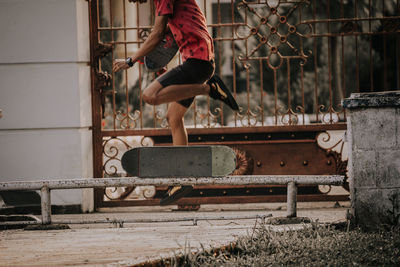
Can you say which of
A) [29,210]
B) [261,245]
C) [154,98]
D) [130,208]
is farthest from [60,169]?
[261,245]

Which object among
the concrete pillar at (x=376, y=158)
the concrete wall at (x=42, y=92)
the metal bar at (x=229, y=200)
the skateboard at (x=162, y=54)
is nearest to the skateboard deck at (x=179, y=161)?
the skateboard at (x=162, y=54)

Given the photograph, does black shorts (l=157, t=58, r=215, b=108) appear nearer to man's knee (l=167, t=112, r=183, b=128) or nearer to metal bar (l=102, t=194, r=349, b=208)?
man's knee (l=167, t=112, r=183, b=128)

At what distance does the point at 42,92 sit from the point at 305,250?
416cm

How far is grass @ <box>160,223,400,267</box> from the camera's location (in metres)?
3.58

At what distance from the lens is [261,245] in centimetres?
396

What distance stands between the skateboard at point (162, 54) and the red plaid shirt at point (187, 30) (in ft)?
0.34

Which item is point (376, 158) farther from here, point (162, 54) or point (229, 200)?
point (229, 200)

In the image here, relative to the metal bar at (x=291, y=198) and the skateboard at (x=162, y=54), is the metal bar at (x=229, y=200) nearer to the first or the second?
the metal bar at (x=291, y=198)

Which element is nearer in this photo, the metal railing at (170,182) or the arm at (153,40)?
the arm at (153,40)

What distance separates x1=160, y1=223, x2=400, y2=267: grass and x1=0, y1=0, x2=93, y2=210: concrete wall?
318 centimetres

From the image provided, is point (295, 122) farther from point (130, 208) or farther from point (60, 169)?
point (60, 169)

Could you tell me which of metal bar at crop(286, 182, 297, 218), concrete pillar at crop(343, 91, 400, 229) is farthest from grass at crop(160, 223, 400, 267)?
metal bar at crop(286, 182, 297, 218)

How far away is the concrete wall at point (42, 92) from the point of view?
266 inches

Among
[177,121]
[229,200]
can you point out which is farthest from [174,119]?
[229,200]
